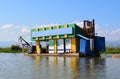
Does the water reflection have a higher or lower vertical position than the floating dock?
lower

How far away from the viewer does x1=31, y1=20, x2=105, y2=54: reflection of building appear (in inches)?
2216

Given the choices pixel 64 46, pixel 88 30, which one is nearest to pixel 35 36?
pixel 64 46

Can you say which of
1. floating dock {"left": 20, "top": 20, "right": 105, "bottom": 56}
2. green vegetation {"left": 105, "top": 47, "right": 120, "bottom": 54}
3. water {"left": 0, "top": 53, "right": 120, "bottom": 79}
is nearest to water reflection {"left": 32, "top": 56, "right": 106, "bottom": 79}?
water {"left": 0, "top": 53, "right": 120, "bottom": 79}

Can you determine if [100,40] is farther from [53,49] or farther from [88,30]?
[53,49]

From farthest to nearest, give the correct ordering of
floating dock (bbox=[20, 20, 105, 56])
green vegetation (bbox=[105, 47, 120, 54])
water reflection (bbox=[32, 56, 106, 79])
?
green vegetation (bbox=[105, 47, 120, 54]) < floating dock (bbox=[20, 20, 105, 56]) < water reflection (bbox=[32, 56, 106, 79])

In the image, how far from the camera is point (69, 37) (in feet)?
193

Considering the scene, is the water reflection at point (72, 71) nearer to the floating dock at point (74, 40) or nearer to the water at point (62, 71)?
the water at point (62, 71)

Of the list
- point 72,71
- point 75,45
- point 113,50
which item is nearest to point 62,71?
point 72,71

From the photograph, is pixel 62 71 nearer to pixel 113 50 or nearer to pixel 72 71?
pixel 72 71

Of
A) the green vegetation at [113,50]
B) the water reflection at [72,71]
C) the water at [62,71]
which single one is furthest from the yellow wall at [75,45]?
the water reflection at [72,71]

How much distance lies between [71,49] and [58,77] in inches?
1450

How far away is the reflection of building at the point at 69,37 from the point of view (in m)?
56.3

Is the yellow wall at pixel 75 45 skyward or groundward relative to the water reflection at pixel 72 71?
skyward

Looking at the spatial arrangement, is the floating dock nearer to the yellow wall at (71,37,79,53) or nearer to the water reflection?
the yellow wall at (71,37,79,53)
